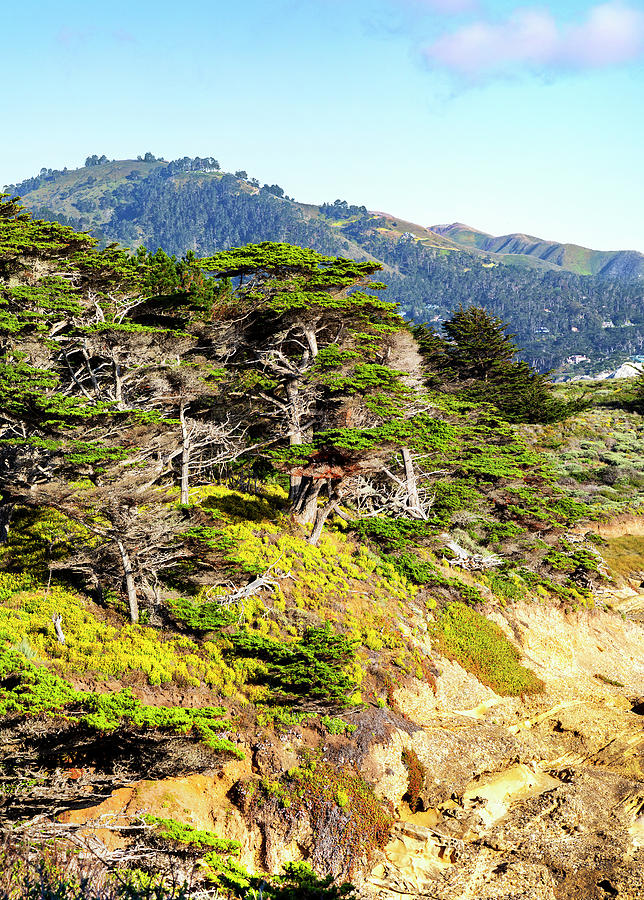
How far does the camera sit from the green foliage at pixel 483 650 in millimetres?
17422

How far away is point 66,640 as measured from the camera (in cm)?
1145

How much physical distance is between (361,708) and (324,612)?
2.97 metres

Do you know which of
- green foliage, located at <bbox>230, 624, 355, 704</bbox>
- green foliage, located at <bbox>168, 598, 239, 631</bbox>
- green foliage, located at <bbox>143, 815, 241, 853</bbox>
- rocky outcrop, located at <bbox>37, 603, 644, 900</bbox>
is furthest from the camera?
green foliage, located at <bbox>168, 598, 239, 631</bbox>

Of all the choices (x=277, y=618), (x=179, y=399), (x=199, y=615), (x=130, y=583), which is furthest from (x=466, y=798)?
(x=179, y=399)

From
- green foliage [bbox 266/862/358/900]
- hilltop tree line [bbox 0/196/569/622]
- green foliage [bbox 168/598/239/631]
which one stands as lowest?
green foliage [bbox 266/862/358/900]

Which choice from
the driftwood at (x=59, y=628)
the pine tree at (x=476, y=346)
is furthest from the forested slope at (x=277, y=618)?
the pine tree at (x=476, y=346)

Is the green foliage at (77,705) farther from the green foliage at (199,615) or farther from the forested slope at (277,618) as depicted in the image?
the green foliage at (199,615)

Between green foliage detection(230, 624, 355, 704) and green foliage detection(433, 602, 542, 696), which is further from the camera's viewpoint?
green foliage detection(433, 602, 542, 696)

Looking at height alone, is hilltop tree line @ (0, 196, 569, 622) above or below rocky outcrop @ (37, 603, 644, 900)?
above

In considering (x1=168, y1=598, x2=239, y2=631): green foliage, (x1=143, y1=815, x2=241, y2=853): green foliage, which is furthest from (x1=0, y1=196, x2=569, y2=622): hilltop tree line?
(x1=143, y1=815, x2=241, y2=853): green foliage

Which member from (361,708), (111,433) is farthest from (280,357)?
(361,708)

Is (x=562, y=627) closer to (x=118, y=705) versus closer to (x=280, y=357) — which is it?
(x=280, y=357)

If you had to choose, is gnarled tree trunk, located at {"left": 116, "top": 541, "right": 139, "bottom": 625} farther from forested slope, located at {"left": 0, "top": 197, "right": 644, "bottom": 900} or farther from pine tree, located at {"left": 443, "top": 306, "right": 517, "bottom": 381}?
pine tree, located at {"left": 443, "top": 306, "right": 517, "bottom": 381}

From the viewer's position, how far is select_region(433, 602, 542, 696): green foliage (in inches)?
686
